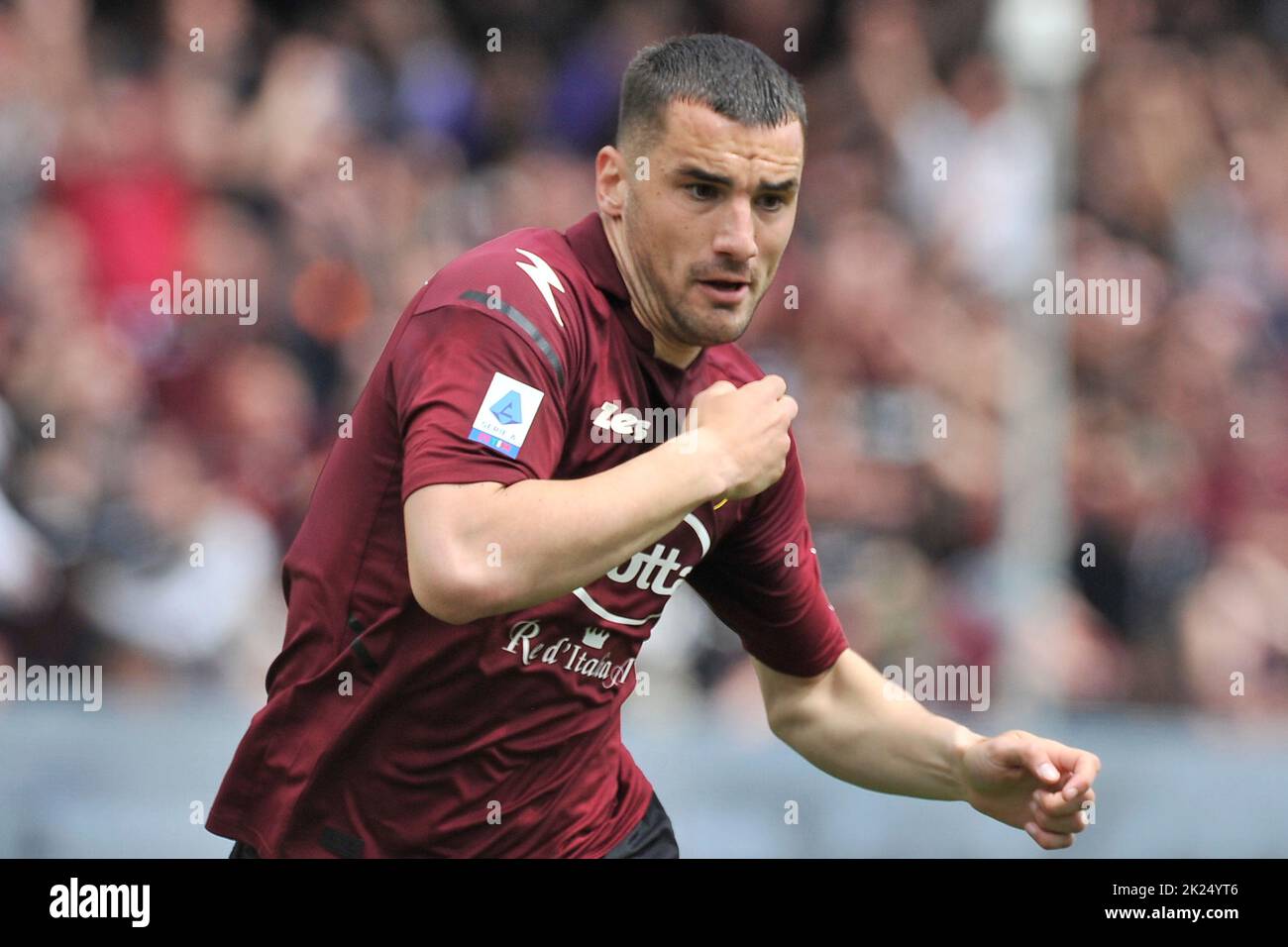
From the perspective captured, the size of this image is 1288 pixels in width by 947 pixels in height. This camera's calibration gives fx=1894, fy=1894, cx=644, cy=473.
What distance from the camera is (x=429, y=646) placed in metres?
4.02

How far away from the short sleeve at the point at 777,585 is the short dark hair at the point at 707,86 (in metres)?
0.82

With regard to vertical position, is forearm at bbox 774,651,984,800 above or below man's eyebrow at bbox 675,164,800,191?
below

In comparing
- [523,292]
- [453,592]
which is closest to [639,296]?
[523,292]

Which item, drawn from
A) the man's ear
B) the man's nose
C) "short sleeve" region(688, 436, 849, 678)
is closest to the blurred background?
"short sleeve" region(688, 436, 849, 678)

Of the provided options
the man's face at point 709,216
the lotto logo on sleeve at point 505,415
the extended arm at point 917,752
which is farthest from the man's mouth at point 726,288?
the extended arm at point 917,752

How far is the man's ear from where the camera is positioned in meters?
4.28

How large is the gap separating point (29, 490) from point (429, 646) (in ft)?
14.9

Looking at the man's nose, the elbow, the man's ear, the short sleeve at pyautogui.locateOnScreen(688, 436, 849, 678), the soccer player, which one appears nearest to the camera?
the elbow

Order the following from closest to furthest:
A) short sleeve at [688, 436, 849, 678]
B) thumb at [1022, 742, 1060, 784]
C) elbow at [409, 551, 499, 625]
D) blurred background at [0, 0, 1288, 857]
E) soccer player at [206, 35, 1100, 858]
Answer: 1. elbow at [409, 551, 499, 625]
2. soccer player at [206, 35, 1100, 858]
3. thumb at [1022, 742, 1060, 784]
4. short sleeve at [688, 436, 849, 678]
5. blurred background at [0, 0, 1288, 857]

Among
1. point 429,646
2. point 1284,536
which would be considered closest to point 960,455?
point 1284,536

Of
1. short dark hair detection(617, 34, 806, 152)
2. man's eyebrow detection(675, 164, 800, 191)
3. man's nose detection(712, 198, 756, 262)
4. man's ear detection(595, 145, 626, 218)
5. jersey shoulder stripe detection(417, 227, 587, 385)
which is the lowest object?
jersey shoulder stripe detection(417, 227, 587, 385)

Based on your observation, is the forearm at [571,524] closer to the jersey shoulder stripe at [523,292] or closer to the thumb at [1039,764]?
the jersey shoulder stripe at [523,292]

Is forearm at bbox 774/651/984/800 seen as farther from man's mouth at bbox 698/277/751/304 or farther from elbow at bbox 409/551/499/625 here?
elbow at bbox 409/551/499/625
